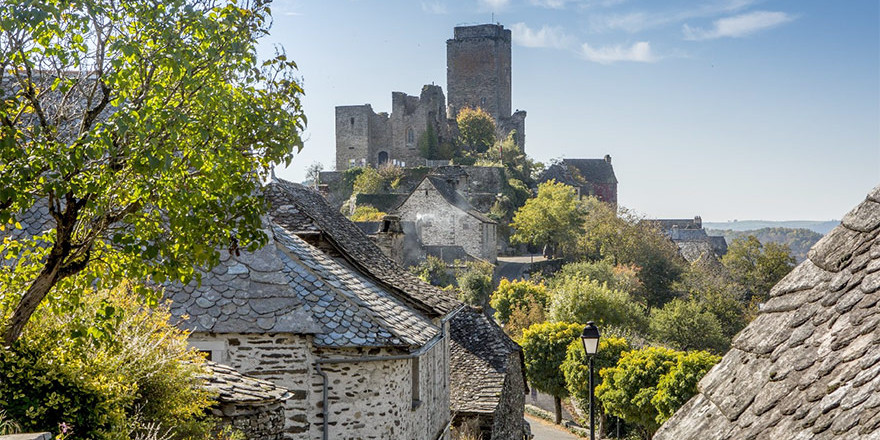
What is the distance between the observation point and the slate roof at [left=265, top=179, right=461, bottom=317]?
1442 cm

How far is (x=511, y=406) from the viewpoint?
2298 cm

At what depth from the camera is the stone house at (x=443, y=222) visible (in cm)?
5519

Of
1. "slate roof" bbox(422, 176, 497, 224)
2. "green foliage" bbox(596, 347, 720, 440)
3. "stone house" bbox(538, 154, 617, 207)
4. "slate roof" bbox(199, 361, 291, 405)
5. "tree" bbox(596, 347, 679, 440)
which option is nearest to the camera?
"slate roof" bbox(199, 361, 291, 405)

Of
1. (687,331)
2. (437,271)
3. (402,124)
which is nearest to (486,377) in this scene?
(687,331)

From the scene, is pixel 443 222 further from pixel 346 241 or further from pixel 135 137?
pixel 135 137

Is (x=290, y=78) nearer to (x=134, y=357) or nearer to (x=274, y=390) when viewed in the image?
(x=134, y=357)

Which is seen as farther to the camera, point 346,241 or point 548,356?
point 548,356

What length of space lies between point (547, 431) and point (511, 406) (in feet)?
29.6

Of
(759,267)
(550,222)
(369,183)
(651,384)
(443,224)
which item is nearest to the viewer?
(651,384)

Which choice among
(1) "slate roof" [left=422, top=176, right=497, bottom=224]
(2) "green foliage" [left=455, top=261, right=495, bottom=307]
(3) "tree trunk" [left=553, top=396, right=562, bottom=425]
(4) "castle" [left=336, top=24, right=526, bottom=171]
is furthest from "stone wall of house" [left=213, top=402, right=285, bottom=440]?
(4) "castle" [left=336, top=24, right=526, bottom=171]

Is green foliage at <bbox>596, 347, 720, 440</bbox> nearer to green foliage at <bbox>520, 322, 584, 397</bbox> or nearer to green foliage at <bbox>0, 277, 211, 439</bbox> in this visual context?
green foliage at <bbox>520, 322, 584, 397</bbox>

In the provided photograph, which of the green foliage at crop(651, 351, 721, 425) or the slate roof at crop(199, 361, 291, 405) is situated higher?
the slate roof at crop(199, 361, 291, 405)

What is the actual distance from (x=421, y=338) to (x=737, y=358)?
867 centimetres

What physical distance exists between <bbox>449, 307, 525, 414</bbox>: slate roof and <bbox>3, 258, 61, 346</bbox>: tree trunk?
14.1m
